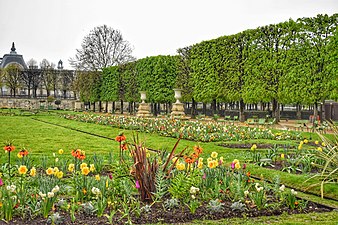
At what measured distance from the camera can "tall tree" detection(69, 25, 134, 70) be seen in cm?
4638

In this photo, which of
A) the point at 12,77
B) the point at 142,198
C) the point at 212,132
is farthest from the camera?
the point at 12,77

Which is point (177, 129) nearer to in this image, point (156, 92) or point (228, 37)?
point (228, 37)

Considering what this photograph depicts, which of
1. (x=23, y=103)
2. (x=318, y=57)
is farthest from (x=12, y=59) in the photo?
(x=318, y=57)

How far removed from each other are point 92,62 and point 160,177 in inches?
1681

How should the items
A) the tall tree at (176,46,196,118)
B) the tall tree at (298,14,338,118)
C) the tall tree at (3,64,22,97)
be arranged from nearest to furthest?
1. the tall tree at (298,14,338,118)
2. the tall tree at (176,46,196,118)
3. the tall tree at (3,64,22,97)

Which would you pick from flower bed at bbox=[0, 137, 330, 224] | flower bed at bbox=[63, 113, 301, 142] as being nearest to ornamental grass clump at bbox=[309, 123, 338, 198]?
flower bed at bbox=[0, 137, 330, 224]

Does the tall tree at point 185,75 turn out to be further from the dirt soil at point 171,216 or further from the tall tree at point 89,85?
the dirt soil at point 171,216

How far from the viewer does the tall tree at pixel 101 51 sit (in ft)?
152

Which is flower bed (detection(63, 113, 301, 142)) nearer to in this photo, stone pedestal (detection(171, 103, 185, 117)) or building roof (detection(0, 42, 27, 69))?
stone pedestal (detection(171, 103, 185, 117))

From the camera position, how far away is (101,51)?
47344 millimetres

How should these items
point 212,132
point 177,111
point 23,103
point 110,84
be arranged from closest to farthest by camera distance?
1. point 212,132
2. point 177,111
3. point 110,84
4. point 23,103

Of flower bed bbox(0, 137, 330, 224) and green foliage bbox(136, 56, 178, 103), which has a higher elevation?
green foliage bbox(136, 56, 178, 103)

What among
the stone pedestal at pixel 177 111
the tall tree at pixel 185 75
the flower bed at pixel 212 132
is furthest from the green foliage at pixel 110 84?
the flower bed at pixel 212 132

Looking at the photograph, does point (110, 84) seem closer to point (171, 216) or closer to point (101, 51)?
point (101, 51)
